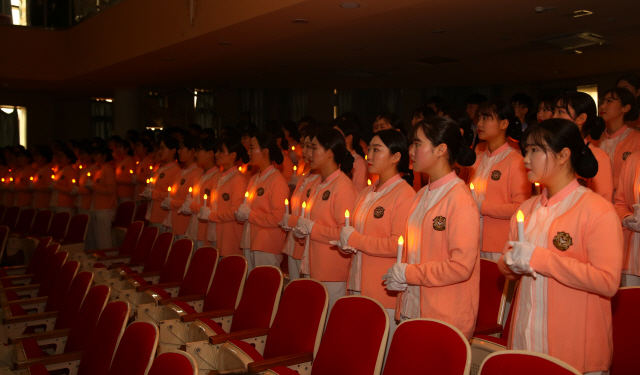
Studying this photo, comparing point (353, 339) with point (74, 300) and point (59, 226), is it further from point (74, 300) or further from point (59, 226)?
point (59, 226)

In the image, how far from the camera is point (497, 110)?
3.42 m

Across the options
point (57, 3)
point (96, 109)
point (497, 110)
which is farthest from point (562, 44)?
point (96, 109)

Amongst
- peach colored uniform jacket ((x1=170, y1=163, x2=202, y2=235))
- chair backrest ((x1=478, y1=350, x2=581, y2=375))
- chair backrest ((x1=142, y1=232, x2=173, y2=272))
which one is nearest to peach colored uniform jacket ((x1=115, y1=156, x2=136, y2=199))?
peach colored uniform jacket ((x1=170, y1=163, x2=202, y2=235))

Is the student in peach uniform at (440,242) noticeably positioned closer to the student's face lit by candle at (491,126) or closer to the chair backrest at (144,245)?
the student's face lit by candle at (491,126)

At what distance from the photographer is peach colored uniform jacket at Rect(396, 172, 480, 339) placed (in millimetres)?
2197

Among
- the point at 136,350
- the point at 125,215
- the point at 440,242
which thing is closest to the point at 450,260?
the point at 440,242

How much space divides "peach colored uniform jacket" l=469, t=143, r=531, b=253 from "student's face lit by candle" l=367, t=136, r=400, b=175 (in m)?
0.72

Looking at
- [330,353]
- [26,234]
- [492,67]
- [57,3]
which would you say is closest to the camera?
[330,353]

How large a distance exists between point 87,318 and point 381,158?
183cm

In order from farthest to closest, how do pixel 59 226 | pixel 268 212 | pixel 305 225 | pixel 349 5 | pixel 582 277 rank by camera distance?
1. pixel 59 226
2. pixel 349 5
3. pixel 268 212
4. pixel 305 225
5. pixel 582 277

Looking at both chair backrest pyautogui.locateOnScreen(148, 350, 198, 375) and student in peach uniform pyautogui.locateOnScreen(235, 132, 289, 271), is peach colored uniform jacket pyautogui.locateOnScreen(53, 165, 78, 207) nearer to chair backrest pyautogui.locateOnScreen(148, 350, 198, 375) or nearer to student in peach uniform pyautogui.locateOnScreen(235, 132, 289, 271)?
student in peach uniform pyautogui.locateOnScreen(235, 132, 289, 271)

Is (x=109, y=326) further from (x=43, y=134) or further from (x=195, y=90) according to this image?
(x=43, y=134)

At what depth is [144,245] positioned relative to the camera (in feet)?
16.5

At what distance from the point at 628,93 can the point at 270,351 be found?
2.71 meters
